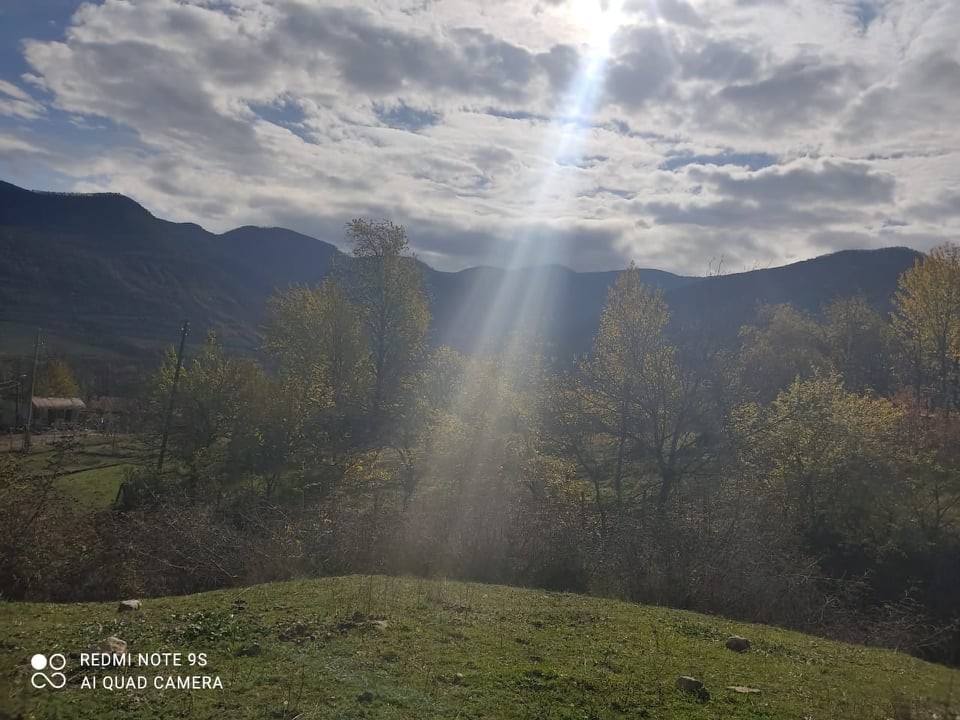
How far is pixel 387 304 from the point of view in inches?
1651

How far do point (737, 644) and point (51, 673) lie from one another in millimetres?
10894

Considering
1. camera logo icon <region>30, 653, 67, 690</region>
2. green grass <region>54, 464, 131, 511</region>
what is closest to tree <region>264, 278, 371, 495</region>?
green grass <region>54, 464, 131, 511</region>

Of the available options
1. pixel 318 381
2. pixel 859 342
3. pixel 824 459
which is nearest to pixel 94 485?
pixel 318 381

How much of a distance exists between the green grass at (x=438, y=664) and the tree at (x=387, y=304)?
2817cm

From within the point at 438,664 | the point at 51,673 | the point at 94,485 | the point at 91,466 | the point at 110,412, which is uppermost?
the point at 438,664

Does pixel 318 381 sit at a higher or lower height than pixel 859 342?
lower

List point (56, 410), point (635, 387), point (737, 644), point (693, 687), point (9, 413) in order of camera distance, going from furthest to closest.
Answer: point (56, 410) → point (9, 413) → point (635, 387) → point (737, 644) → point (693, 687)

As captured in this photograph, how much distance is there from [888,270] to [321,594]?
7703 inches

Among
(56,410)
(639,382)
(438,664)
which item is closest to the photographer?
(438,664)

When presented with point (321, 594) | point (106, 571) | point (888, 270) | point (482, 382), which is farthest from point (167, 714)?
point (888, 270)

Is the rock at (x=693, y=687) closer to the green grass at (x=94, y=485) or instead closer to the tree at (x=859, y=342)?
the green grass at (x=94, y=485)

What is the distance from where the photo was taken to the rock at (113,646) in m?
8.85

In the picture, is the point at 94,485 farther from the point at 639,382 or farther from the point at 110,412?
the point at 110,412

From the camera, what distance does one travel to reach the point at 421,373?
3669 centimetres
